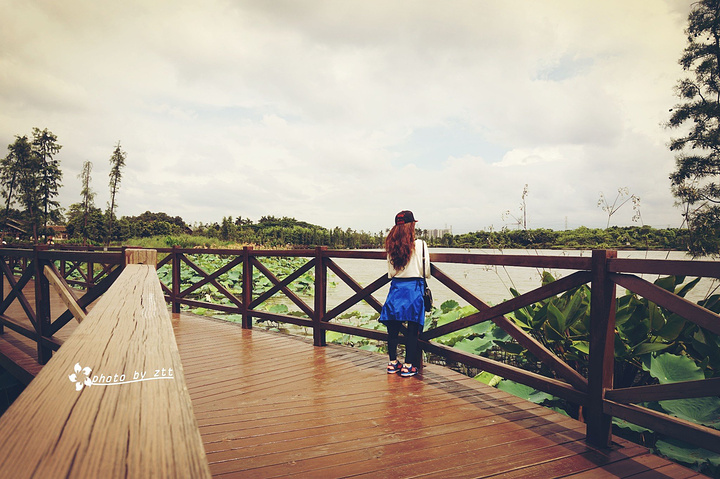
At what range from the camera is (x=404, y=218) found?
3600 mm

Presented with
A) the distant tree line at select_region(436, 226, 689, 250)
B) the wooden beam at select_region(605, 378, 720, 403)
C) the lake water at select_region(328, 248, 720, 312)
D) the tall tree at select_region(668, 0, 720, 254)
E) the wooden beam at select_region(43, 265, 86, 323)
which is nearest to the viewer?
the wooden beam at select_region(605, 378, 720, 403)

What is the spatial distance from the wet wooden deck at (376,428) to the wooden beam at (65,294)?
3.45 feet

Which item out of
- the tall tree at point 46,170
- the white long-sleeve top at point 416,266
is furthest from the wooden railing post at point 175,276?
the tall tree at point 46,170

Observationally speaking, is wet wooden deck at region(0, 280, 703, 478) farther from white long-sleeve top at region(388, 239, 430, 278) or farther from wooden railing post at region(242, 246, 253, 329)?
wooden railing post at region(242, 246, 253, 329)

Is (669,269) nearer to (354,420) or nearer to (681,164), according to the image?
(354,420)

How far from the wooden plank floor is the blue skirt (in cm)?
57

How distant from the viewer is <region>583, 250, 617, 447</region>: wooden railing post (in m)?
2.32

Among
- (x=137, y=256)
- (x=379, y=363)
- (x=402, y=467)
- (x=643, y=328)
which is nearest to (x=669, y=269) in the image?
(x=643, y=328)

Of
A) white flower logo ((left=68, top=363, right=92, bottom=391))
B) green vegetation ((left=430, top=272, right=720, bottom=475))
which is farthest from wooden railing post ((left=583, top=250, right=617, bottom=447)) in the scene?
white flower logo ((left=68, top=363, right=92, bottom=391))

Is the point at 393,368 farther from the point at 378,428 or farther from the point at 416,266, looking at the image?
the point at 378,428

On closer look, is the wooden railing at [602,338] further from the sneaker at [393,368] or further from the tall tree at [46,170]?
the tall tree at [46,170]

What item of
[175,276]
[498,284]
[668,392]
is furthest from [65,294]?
[498,284]

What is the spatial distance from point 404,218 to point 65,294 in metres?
2.83

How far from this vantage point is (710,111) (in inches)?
869
